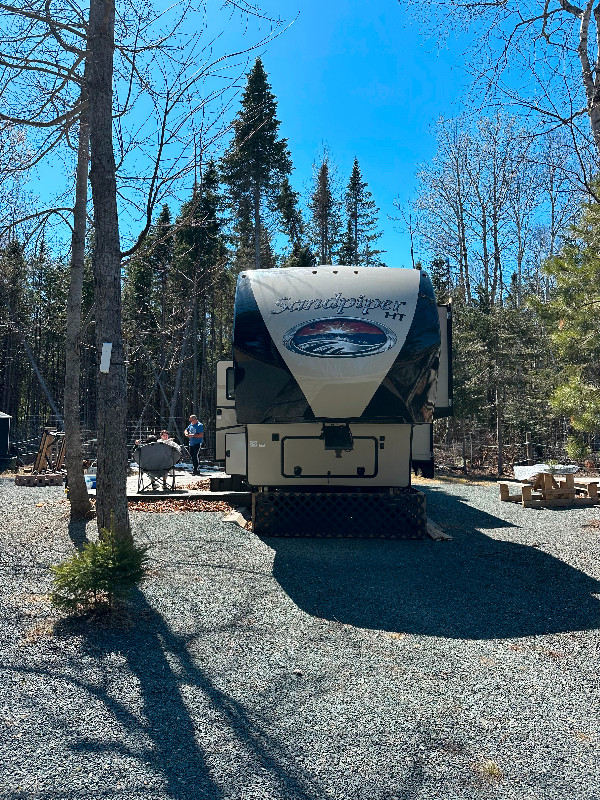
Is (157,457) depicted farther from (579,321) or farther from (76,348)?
(579,321)

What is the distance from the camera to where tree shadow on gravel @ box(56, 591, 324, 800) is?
95.7 inches

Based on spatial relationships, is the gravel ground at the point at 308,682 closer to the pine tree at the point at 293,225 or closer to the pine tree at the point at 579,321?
the pine tree at the point at 579,321

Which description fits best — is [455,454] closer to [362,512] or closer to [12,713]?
[362,512]

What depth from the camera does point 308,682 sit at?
3426mm

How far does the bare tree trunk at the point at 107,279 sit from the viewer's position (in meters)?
4.91

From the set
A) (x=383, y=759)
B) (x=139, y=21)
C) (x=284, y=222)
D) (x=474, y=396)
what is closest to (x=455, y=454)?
(x=474, y=396)

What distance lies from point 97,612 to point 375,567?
2.89 m

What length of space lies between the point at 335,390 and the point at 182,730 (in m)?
3.91

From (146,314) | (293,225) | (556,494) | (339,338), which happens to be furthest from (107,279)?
(293,225)

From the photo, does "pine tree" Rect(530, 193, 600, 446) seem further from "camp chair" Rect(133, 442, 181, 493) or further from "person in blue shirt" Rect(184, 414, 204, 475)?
"person in blue shirt" Rect(184, 414, 204, 475)

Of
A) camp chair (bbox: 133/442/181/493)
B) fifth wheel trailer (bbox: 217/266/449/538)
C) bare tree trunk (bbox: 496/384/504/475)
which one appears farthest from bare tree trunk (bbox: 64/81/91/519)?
bare tree trunk (bbox: 496/384/504/475)

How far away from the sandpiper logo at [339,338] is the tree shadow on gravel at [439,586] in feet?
7.27

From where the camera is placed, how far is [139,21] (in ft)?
19.3

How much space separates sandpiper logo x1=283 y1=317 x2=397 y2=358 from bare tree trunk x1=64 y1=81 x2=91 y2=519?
3387mm
